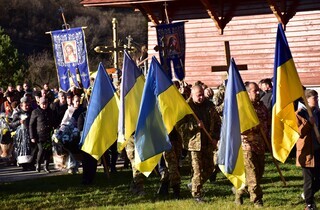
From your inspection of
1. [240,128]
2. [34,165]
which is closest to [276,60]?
[240,128]

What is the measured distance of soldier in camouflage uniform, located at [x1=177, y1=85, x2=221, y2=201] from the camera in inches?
468

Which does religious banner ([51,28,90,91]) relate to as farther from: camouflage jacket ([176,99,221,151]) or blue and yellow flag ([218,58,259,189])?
blue and yellow flag ([218,58,259,189])

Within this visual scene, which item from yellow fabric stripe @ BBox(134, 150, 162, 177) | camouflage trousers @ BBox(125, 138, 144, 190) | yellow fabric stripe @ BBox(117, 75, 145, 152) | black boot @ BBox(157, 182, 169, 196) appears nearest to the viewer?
yellow fabric stripe @ BBox(134, 150, 162, 177)

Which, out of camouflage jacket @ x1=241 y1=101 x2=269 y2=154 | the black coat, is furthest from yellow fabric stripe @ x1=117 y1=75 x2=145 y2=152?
the black coat

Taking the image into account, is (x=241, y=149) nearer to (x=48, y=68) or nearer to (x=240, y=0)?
(x=240, y=0)

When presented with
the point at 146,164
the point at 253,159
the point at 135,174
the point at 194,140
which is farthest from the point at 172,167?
the point at 253,159

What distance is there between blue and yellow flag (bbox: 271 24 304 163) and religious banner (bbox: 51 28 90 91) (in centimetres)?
746

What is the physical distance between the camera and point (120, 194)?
13078 mm

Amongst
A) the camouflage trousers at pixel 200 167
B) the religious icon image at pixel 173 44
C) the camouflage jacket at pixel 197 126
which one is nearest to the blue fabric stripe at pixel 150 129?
the camouflage jacket at pixel 197 126

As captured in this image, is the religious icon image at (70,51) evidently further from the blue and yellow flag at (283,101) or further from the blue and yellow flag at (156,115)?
the blue and yellow flag at (283,101)

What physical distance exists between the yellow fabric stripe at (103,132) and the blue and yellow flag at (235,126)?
2.39 meters

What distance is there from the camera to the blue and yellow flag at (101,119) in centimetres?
1284

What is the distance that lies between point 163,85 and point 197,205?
1929 millimetres

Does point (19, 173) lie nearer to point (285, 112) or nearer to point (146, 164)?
point (146, 164)
